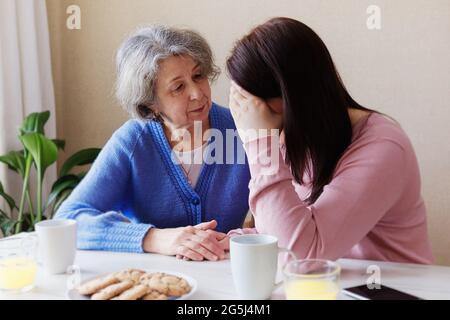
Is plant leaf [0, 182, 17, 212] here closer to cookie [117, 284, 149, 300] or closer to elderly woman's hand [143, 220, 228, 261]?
elderly woman's hand [143, 220, 228, 261]

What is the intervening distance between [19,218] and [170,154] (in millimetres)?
1084

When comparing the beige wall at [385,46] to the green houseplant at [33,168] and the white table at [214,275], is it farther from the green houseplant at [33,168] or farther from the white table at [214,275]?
the white table at [214,275]

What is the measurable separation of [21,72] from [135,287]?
195 centimetres

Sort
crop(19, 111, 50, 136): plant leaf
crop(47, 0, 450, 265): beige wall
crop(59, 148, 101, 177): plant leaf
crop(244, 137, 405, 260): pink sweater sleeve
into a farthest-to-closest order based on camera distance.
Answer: crop(59, 148, 101, 177): plant leaf < crop(19, 111, 50, 136): plant leaf < crop(47, 0, 450, 265): beige wall < crop(244, 137, 405, 260): pink sweater sleeve

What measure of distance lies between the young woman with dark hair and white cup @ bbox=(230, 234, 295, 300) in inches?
6.5

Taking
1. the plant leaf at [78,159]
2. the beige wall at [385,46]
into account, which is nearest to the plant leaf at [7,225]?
the plant leaf at [78,159]

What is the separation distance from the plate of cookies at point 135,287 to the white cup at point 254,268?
9cm

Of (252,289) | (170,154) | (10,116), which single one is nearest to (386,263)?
(252,289)

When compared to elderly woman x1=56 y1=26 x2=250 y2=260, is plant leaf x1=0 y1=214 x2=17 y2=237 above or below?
below

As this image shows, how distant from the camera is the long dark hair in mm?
1062

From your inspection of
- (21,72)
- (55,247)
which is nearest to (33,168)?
(21,72)

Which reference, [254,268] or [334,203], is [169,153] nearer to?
[334,203]

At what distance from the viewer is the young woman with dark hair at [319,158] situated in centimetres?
100

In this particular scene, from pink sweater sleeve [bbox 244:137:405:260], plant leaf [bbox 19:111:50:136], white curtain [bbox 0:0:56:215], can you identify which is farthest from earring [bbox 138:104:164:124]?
white curtain [bbox 0:0:56:215]
